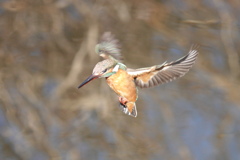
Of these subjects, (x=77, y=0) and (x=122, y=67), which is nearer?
(x=122, y=67)

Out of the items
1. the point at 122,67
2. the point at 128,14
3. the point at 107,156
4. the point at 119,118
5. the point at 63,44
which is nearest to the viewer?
the point at 122,67

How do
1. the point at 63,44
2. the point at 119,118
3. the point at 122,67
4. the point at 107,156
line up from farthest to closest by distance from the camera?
the point at 63,44 < the point at 119,118 < the point at 107,156 < the point at 122,67

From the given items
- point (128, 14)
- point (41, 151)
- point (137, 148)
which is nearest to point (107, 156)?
point (137, 148)

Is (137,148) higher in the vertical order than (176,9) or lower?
lower

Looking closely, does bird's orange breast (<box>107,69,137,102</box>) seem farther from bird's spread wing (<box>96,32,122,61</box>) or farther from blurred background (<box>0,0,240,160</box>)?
blurred background (<box>0,0,240,160</box>)

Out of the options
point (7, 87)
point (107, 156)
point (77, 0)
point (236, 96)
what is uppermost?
point (77, 0)

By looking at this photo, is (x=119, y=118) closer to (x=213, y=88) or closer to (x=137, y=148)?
(x=137, y=148)

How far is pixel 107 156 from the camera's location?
3199 millimetres

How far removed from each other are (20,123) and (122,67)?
1870 millimetres

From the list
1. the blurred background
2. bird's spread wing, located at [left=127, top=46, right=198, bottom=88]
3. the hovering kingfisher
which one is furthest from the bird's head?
the blurred background

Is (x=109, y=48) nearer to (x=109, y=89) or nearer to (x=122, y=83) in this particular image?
(x=122, y=83)

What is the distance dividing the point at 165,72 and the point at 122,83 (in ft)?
0.65

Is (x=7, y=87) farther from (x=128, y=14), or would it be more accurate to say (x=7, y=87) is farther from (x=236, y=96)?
(x=236, y=96)

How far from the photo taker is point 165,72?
1.73 meters
